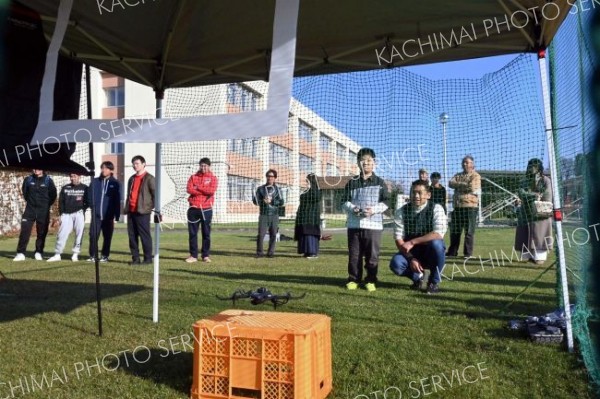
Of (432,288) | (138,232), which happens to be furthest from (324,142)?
(138,232)

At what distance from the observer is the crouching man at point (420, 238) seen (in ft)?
20.3

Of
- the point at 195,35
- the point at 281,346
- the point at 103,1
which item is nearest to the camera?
the point at 281,346

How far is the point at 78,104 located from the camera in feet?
→ 14.6

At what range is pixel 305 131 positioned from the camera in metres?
5.53

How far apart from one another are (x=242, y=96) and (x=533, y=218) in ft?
13.5

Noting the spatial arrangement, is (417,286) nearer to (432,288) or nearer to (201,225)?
(432,288)

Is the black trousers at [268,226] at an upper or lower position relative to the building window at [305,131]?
lower

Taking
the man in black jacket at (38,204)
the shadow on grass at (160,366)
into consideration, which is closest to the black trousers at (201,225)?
the man in black jacket at (38,204)

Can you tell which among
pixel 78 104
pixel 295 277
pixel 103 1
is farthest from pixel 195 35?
pixel 295 277

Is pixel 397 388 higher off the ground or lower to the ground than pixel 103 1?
lower

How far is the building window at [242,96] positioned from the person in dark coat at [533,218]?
2799 mm

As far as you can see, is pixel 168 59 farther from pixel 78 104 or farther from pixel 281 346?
pixel 281 346

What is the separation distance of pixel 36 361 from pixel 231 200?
697cm

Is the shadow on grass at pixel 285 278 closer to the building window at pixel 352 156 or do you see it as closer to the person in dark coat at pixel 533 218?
the building window at pixel 352 156
